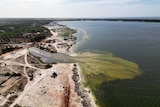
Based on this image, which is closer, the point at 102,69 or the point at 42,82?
the point at 42,82

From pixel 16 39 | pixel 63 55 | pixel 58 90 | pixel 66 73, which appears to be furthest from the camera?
pixel 16 39

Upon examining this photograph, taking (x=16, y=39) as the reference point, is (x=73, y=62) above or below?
above

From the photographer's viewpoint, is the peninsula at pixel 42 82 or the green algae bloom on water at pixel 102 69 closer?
the peninsula at pixel 42 82

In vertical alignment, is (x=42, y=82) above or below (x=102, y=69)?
below

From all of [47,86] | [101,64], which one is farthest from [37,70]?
[101,64]

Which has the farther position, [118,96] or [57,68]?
[57,68]

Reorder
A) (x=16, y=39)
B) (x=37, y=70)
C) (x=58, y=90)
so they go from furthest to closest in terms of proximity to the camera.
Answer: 1. (x=16, y=39)
2. (x=37, y=70)
3. (x=58, y=90)

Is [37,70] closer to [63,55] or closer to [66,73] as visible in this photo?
[66,73]

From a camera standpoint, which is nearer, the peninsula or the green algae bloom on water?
the peninsula
